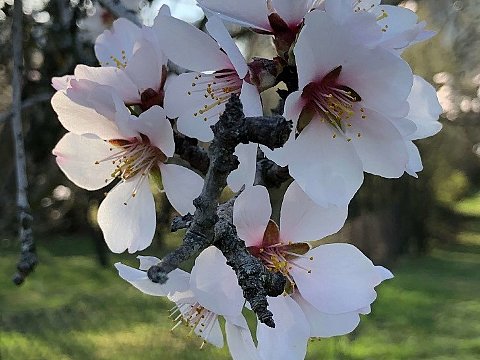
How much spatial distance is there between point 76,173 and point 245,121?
1.10 feet

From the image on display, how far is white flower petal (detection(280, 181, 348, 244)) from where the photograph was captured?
579 mm

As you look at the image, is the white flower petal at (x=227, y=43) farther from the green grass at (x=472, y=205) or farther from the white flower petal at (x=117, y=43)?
the green grass at (x=472, y=205)

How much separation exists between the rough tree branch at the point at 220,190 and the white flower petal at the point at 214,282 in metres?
0.07

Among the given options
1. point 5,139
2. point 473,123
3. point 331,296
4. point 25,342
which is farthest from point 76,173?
point 473,123

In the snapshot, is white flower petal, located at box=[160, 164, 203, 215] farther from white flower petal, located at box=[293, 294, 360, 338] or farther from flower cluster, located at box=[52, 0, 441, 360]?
white flower petal, located at box=[293, 294, 360, 338]

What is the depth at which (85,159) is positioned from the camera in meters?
0.70

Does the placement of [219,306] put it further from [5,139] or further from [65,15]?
[5,139]

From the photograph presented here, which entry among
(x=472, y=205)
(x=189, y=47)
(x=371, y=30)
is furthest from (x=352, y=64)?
(x=472, y=205)

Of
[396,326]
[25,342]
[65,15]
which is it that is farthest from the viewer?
[396,326]

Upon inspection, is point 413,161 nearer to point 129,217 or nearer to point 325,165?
point 325,165

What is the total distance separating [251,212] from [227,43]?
5.4 inches

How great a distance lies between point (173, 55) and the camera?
0.58 m

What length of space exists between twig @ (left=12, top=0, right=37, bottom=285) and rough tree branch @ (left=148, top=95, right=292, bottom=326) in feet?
1.34

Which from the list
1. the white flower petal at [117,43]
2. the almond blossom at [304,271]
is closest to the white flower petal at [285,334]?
the almond blossom at [304,271]
